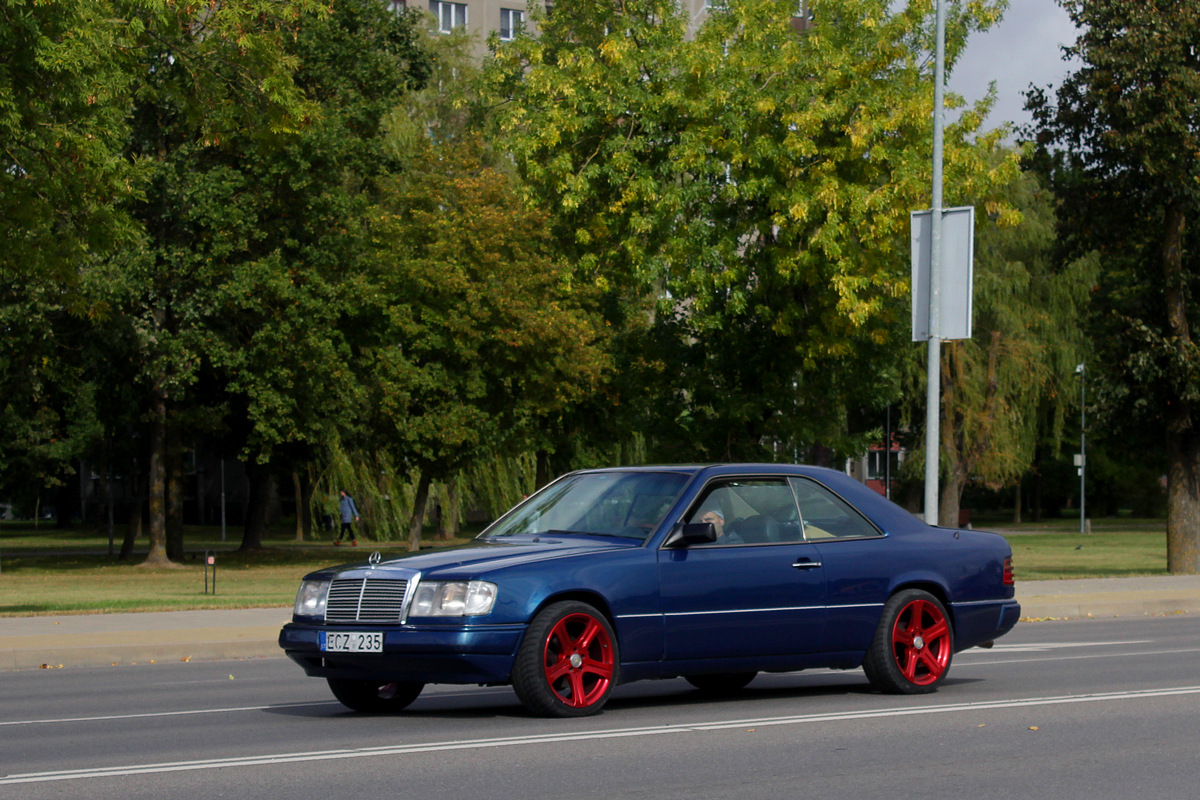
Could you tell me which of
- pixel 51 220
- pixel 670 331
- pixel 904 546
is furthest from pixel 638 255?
pixel 904 546

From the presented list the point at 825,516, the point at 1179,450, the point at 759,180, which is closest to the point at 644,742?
the point at 825,516

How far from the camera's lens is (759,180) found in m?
30.0

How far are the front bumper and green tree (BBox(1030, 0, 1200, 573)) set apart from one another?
2233 cm

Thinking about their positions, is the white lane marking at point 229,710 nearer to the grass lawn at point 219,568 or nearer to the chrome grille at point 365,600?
the chrome grille at point 365,600

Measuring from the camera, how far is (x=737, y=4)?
32.2 m

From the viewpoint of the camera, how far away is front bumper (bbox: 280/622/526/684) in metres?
8.74

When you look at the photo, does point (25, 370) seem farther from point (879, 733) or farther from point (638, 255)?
point (879, 733)

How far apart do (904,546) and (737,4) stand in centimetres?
2344

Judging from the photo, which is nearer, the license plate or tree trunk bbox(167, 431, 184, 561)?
the license plate

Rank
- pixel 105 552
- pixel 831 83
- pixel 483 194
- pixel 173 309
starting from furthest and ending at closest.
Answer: pixel 105 552 < pixel 483 194 < pixel 173 309 < pixel 831 83

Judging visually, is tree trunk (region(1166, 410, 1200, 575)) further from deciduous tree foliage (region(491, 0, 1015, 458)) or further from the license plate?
the license plate

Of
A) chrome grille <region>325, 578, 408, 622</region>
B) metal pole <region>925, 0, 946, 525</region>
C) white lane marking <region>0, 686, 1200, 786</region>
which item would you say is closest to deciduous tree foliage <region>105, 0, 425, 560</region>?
metal pole <region>925, 0, 946, 525</region>

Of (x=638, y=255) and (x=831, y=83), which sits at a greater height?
(x=831, y=83)

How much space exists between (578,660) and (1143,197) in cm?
2283
